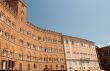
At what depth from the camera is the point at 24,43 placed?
4334cm

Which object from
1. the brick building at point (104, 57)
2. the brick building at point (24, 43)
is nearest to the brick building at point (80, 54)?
→ the brick building at point (24, 43)

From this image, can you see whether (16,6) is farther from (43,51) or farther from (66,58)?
(66,58)

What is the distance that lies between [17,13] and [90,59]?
→ 1807 inches

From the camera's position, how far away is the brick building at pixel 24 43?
34.3m

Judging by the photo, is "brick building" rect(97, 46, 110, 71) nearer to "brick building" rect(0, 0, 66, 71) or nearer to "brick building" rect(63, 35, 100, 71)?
"brick building" rect(63, 35, 100, 71)

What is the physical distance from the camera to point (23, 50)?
42.4m

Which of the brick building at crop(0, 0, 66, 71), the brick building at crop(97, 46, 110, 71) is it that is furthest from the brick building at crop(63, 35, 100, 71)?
the brick building at crop(97, 46, 110, 71)

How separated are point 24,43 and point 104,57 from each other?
167 feet

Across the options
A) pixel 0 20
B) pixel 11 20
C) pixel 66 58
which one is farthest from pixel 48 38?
pixel 0 20

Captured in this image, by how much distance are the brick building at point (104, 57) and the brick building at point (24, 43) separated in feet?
97.2

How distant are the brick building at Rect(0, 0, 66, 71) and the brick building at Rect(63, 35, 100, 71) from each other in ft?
10.8

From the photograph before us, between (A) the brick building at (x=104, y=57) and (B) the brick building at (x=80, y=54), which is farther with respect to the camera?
(A) the brick building at (x=104, y=57)

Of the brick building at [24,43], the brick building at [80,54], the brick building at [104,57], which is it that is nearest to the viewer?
the brick building at [24,43]

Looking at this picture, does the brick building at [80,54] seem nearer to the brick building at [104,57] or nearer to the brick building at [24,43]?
the brick building at [24,43]
